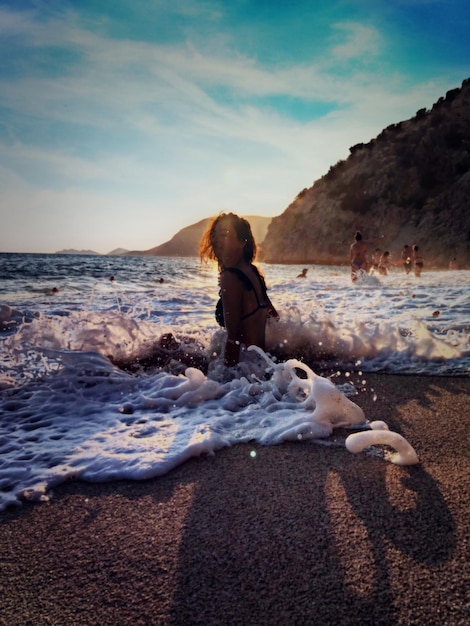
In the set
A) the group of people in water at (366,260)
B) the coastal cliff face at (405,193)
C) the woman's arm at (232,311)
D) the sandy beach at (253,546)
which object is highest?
the coastal cliff face at (405,193)

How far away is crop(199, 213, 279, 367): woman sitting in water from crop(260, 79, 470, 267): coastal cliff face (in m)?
31.8

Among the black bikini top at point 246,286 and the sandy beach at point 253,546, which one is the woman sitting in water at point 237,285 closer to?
the black bikini top at point 246,286

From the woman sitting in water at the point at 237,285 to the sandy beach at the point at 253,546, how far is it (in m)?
1.58

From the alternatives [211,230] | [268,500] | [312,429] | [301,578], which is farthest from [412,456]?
[211,230]

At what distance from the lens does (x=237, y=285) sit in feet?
11.7

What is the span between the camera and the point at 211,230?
3.83 metres

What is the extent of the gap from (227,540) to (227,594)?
0.23 metres

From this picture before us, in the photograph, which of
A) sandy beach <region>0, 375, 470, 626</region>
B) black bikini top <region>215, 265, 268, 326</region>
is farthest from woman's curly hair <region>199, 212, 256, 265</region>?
sandy beach <region>0, 375, 470, 626</region>

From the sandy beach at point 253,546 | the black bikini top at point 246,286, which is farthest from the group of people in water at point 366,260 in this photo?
the sandy beach at point 253,546

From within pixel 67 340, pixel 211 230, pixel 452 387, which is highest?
pixel 211 230

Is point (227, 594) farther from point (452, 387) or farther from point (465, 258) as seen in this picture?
point (465, 258)

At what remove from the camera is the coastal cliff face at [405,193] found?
3366cm

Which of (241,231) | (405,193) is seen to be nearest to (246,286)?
(241,231)

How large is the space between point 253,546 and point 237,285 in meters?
2.38
